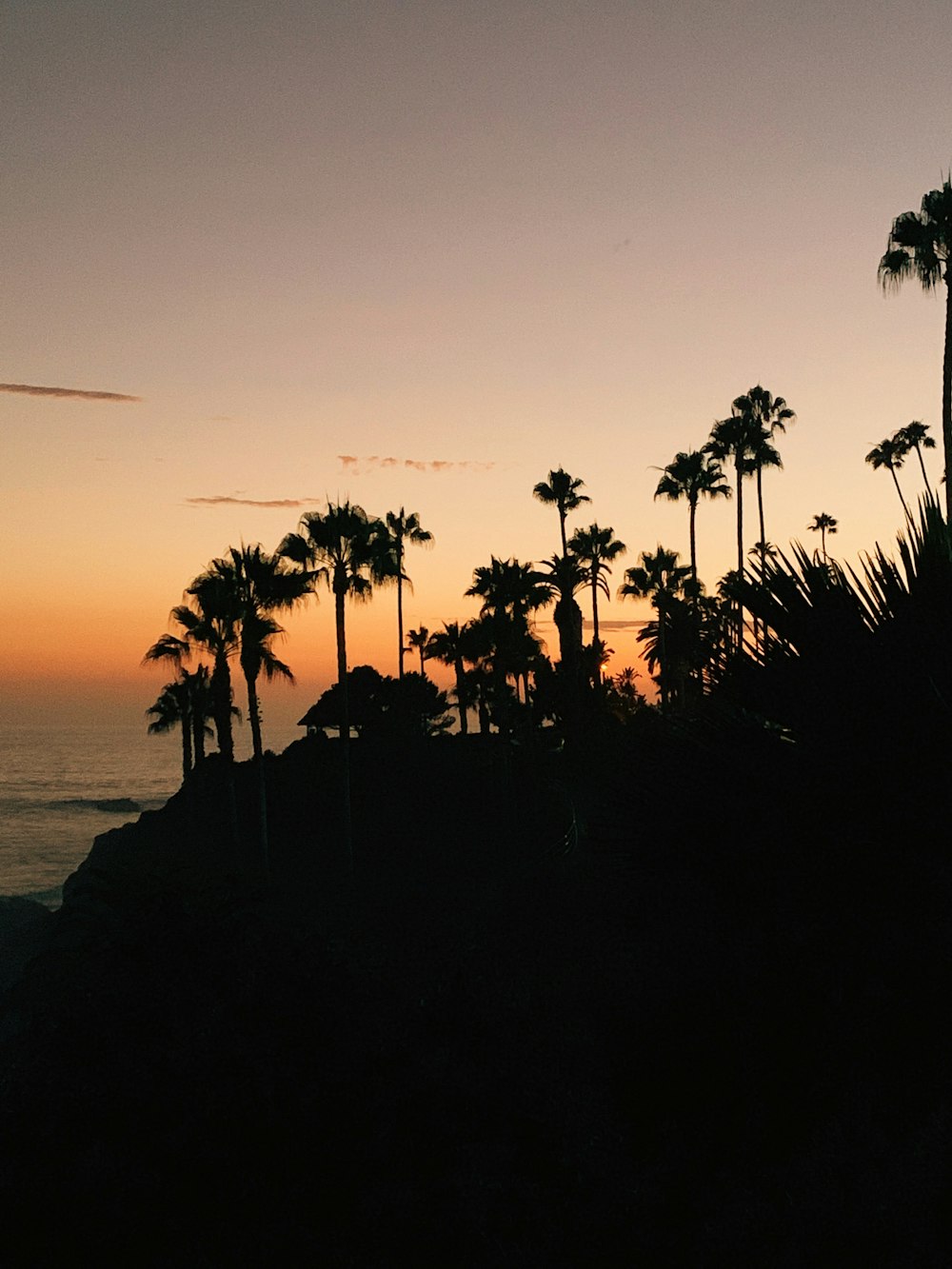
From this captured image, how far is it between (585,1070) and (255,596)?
35281 mm

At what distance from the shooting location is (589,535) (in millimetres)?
64438

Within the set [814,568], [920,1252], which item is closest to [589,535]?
[920,1252]

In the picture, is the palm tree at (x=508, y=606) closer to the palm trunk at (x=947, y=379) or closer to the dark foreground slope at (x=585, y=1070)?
the palm trunk at (x=947, y=379)

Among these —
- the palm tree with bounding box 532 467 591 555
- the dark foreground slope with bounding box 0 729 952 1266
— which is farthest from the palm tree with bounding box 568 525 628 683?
the dark foreground slope with bounding box 0 729 952 1266

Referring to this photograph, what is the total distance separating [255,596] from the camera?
1625 inches

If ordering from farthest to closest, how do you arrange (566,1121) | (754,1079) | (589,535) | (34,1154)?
1. (589,535)
2. (566,1121)
3. (34,1154)
4. (754,1079)

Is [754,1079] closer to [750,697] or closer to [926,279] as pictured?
[750,697]

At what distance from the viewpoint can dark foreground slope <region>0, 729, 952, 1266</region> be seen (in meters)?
4.23

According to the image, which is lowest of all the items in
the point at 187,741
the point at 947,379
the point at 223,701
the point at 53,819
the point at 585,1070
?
the point at 53,819

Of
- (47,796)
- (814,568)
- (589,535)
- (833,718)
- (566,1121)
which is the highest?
(589,535)

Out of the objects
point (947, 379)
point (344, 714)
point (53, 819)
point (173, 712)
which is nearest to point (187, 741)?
point (173, 712)

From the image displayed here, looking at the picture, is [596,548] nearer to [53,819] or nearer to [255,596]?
[255,596]

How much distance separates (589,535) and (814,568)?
6006 centimetres

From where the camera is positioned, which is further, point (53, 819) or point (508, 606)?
point (53, 819)
